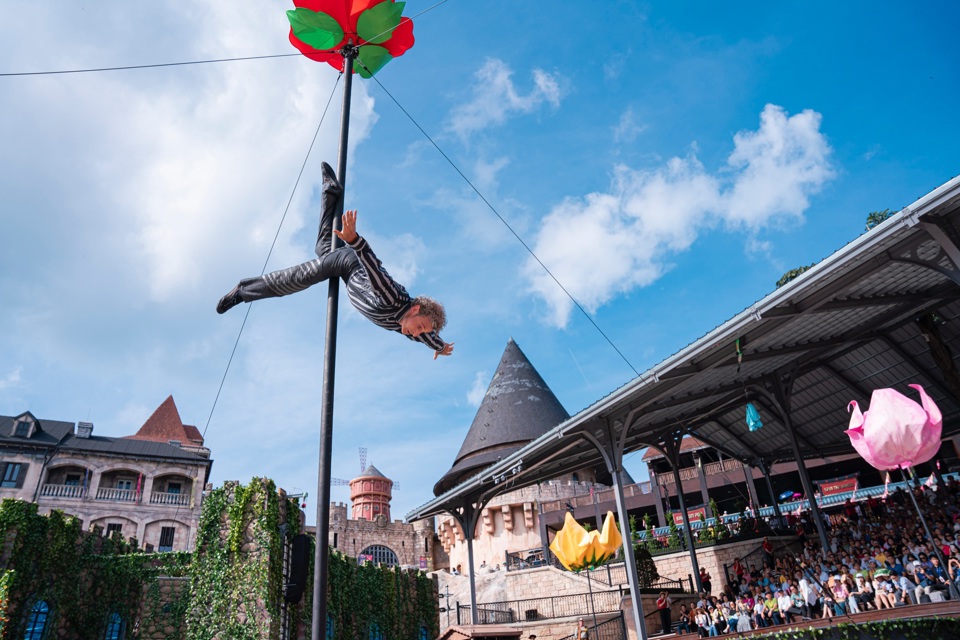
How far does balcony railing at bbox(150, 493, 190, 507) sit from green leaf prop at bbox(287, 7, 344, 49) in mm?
36338

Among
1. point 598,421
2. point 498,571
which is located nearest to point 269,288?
point 598,421

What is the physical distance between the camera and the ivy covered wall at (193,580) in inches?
604

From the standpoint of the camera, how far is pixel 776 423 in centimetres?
2098

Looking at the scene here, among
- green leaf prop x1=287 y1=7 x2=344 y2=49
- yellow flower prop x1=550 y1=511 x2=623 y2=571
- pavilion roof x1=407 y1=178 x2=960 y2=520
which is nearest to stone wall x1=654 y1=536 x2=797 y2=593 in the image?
pavilion roof x1=407 y1=178 x2=960 y2=520

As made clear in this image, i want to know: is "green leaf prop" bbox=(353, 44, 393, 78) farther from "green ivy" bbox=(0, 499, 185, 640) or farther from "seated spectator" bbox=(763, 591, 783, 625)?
"green ivy" bbox=(0, 499, 185, 640)

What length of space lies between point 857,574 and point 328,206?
44.7 feet

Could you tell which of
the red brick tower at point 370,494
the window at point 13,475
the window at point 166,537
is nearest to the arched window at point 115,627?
the window at point 166,537

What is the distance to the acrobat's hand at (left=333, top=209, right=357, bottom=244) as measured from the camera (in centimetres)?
434

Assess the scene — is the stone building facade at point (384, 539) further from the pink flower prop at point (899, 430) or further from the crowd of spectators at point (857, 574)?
the pink flower prop at point (899, 430)

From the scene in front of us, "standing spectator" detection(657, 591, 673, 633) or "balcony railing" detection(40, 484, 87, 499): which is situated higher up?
"balcony railing" detection(40, 484, 87, 499)

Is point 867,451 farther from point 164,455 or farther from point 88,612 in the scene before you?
point 164,455

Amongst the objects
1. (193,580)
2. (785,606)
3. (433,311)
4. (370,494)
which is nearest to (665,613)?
(785,606)

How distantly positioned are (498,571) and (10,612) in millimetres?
16800

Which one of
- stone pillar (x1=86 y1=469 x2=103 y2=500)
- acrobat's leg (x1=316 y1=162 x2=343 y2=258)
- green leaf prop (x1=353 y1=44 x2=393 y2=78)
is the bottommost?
acrobat's leg (x1=316 y1=162 x2=343 y2=258)
